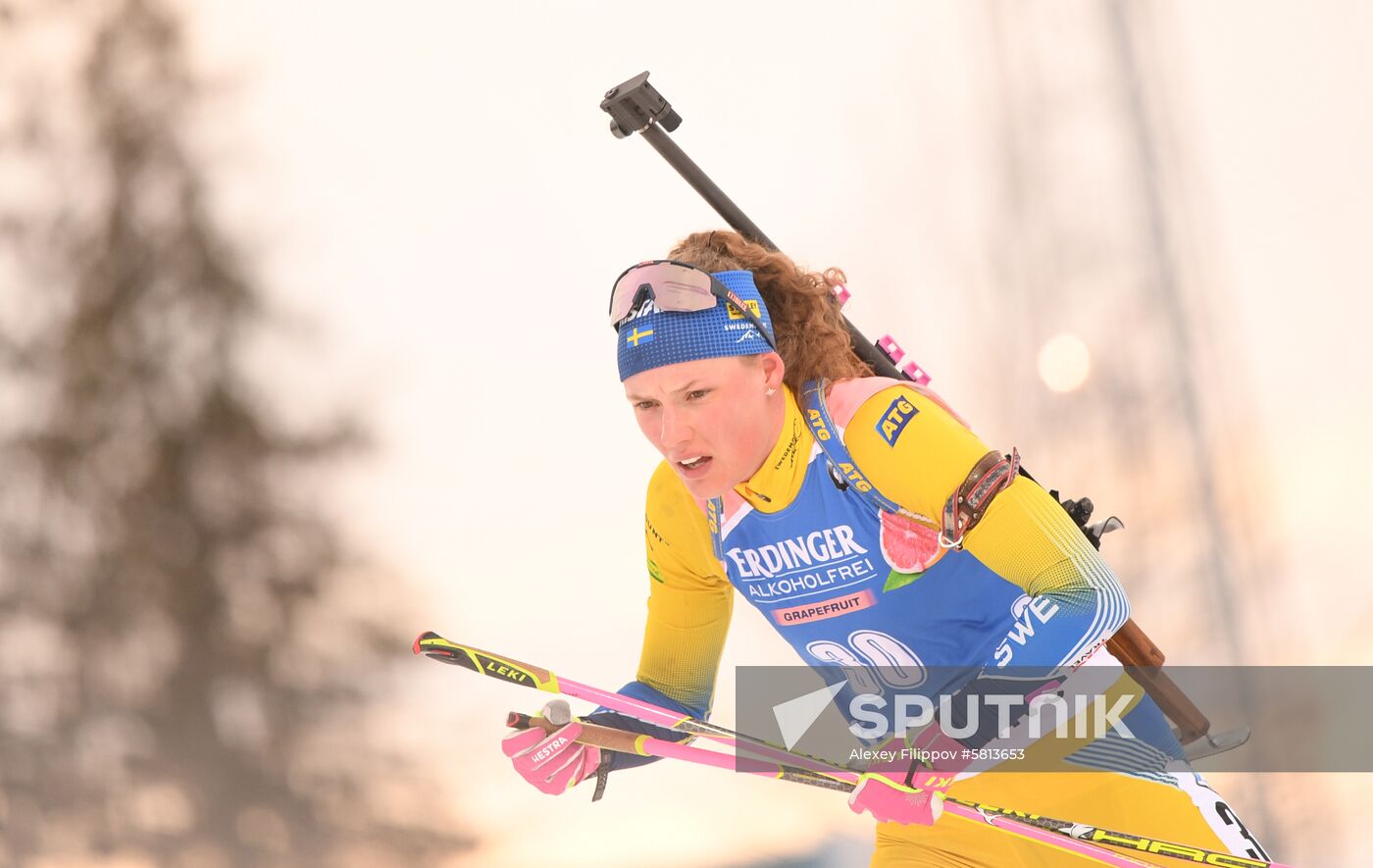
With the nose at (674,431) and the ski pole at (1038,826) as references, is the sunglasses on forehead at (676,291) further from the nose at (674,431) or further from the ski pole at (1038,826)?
the ski pole at (1038,826)

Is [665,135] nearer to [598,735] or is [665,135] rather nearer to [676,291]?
[676,291]

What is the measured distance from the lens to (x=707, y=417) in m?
1.94

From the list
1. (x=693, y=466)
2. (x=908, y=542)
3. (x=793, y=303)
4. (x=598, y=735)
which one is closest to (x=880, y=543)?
(x=908, y=542)

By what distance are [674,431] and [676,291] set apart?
22 centimetres

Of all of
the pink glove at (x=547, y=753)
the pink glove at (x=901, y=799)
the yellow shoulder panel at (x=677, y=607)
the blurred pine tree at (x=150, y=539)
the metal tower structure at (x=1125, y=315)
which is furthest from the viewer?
the metal tower structure at (x=1125, y=315)

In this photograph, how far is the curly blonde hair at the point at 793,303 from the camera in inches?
83.0

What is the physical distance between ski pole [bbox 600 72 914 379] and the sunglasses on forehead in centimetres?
28

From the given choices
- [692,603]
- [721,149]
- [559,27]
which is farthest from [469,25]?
[692,603]

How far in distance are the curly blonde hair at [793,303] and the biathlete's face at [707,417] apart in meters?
0.13

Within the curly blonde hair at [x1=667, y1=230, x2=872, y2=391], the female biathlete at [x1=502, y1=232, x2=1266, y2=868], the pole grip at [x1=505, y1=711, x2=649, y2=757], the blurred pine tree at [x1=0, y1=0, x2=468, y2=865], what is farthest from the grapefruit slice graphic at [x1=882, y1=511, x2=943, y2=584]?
the blurred pine tree at [x1=0, y1=0, x2=468, y2=865]

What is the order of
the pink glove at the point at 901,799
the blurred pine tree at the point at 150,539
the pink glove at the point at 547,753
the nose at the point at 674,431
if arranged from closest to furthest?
1. the pink glove at the point at 901,799
2. the nose at the point at 674,431
3. the pink glove at the point at 547,753
4. the blurred pine tree at the point at 150,539

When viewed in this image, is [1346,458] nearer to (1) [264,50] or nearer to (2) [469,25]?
(2) [469,25]

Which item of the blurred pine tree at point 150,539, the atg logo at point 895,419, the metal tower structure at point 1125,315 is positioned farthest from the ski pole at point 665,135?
the metal tower structure at point 1125,315

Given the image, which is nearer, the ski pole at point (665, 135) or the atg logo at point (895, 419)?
the atg logo at point (895, 419)
